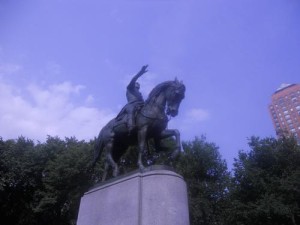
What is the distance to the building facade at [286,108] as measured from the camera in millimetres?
101812

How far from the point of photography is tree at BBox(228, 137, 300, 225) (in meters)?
25.8

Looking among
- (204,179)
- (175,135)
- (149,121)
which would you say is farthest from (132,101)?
(204,179)

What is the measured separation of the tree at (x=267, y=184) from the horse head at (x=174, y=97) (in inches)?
776

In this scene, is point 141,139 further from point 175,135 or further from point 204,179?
point 204,179

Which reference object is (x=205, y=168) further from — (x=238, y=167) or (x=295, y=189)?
(x=295, y=189)

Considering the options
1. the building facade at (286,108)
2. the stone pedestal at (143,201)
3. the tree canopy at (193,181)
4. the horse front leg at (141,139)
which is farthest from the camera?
the building facade at (286,108)

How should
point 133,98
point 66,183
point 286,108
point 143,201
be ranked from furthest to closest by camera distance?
point 286,108 → point 66,183 → point 133,98 → point 143,201

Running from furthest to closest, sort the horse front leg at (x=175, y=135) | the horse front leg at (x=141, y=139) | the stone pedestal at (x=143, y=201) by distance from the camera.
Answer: the horse front leg at (x=141, y=139) < the horse front leg at (x=175, y=135) < the stone pedestal at (x=143, y=201)

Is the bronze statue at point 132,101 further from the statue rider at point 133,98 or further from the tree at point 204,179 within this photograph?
the tree at point 204,179

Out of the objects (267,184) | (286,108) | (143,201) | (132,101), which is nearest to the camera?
(143,201)

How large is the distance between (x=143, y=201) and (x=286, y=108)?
10711cm

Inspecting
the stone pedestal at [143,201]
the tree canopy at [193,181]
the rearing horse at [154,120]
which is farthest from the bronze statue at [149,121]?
the tree canopy at [193,181]

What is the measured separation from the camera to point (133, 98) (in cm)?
1095

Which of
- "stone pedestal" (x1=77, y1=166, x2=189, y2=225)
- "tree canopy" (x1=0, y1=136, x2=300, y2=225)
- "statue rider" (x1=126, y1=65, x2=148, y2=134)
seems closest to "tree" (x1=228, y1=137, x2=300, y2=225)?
"tree canopy" (x1=0, y1=136, x2=300, y2=225)
